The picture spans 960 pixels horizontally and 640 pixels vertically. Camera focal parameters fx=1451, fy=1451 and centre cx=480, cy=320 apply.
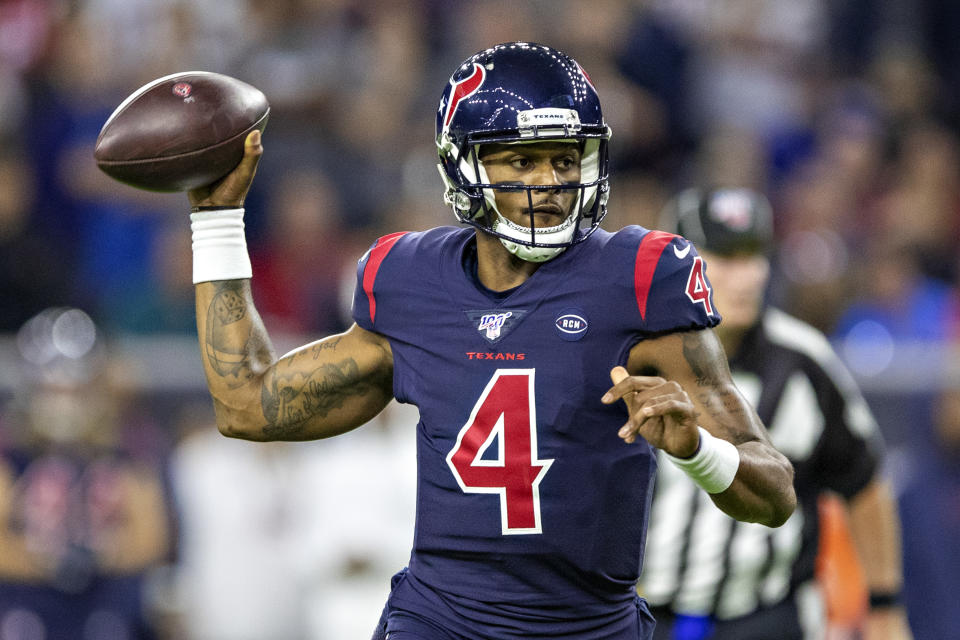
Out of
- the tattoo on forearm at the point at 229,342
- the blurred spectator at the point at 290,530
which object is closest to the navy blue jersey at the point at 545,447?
the tattoo on forearm at the point at 229,342

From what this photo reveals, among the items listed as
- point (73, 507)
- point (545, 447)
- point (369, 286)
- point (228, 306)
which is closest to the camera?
point (545, 447)

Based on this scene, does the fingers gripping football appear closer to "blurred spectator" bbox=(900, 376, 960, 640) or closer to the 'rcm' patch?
the 'rcm' patch

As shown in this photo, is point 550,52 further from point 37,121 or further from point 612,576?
point 37,121

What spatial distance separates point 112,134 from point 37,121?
4.75 meters

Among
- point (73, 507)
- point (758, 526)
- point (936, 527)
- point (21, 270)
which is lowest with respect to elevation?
point (936, 527)

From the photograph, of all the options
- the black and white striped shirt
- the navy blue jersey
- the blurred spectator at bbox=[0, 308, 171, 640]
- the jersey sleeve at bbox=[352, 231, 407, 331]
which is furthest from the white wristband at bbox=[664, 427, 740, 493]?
the blurred spectator at bbox=[0, 308, 171, 640]

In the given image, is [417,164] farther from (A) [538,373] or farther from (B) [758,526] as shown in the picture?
(A) [538,373]

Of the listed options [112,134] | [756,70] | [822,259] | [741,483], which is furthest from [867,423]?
[756,70]

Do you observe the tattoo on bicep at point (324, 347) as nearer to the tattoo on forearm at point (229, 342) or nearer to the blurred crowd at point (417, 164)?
the tattoo on forearm at point (229, 342)

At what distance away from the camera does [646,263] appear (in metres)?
3.03

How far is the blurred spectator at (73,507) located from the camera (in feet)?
21.2

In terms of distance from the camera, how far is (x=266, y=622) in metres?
6.88

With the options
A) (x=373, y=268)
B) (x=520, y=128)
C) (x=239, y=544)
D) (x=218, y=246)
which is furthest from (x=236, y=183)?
(x=239, y=544)

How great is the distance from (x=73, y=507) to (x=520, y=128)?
4.14 metres
